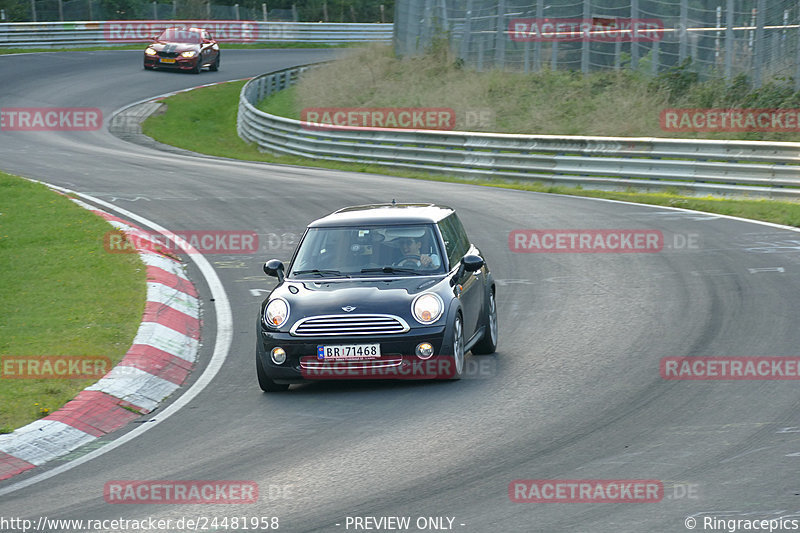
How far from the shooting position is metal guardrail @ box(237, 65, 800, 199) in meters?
19.9

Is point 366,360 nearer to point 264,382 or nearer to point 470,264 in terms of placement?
point 264,382

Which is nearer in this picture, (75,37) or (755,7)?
(755,7)

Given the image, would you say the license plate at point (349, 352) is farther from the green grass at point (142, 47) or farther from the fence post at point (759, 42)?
the green grass at point (142, 47)

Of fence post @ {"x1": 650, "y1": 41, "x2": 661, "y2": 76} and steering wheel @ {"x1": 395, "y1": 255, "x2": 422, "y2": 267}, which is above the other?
fence post @ {"x1": 650, "y1": 41, "x2": 661, "y2": 76}

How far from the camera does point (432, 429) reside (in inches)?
309

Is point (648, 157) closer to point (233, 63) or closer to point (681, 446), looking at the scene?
point (681, 446)

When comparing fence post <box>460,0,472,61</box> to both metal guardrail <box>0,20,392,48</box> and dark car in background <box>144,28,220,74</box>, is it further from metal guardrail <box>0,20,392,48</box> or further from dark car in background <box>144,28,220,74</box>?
metal guardrail <box>0,20,392,48</box>

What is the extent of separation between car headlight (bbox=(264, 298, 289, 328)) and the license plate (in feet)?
1.49

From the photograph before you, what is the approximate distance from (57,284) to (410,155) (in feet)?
47.4

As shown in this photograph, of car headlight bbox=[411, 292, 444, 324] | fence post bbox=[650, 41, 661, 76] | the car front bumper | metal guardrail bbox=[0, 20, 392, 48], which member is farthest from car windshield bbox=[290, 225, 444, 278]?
metal guardrail bbox=[0, 20, 392, 48]

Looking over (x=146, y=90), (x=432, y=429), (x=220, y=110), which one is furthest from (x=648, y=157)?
(x=146, y=90)

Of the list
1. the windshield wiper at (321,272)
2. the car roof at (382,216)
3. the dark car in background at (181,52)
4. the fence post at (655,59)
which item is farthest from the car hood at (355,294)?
the dark car in background at (181,52)

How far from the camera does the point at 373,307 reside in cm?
909

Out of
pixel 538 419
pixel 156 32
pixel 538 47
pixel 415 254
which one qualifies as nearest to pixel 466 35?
pixel 538 47
